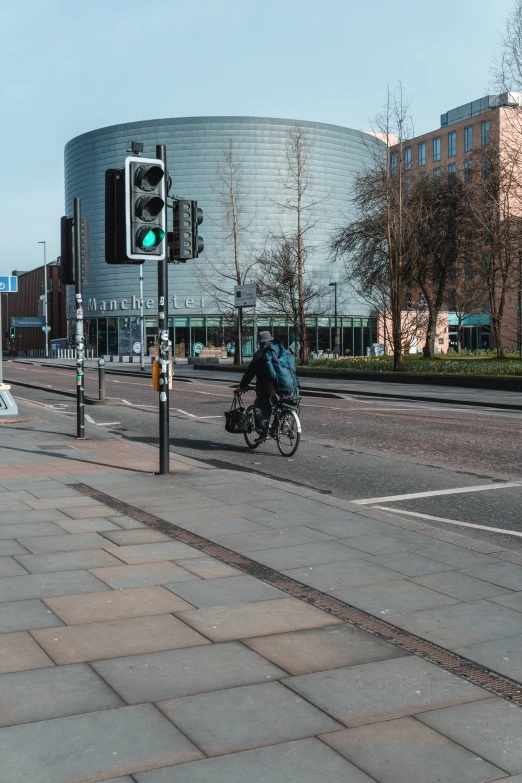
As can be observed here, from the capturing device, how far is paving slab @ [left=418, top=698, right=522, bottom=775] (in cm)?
304

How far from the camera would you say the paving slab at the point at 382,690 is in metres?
3.38

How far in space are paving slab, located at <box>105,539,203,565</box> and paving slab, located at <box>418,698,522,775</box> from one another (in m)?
2.76

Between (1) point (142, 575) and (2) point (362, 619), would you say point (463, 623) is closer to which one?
(2) point (362, 619)

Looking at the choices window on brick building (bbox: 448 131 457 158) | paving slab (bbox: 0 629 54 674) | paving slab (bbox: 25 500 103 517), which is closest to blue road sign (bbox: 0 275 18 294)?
paving slab (bbox: 25 500 103 517)

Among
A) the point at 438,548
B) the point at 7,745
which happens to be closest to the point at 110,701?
the point at 7,745

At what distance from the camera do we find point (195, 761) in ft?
9.68

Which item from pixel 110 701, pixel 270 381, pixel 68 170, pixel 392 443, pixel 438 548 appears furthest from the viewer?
pixel 68 170

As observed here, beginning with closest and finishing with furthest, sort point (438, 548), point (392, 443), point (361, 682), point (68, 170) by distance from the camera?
point (361, 682)
point (438, 548)
point (392, 443)
point (68, 170)

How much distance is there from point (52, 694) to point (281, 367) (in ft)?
26.7

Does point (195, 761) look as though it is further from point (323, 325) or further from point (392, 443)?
point (323, 325)

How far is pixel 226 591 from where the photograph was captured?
502 cm

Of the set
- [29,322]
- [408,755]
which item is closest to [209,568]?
[408,755]

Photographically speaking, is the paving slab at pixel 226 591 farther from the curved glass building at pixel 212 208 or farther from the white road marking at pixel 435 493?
the curved glass building at pixel 212 208

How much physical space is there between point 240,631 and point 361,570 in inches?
56.2
